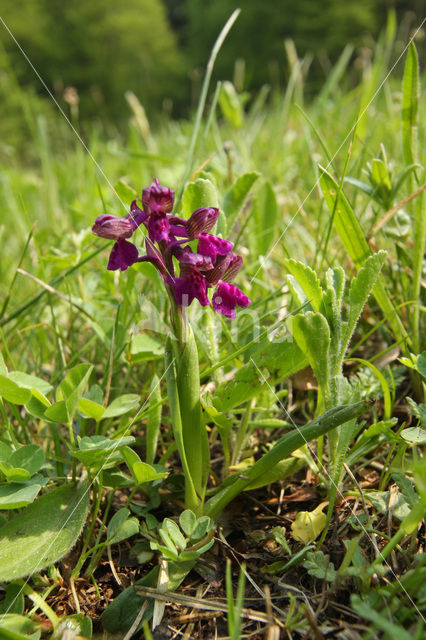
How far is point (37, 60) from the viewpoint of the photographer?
1068 inches

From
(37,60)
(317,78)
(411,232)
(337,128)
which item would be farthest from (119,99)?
(411,232)

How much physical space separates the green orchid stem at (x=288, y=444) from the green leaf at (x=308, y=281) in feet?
0.75

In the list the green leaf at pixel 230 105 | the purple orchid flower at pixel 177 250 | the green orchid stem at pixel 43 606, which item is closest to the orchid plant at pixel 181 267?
the purple orchid flower at pixel 177 250

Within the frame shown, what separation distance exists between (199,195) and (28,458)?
65cm

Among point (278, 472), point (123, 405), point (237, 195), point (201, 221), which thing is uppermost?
point (201, 221)

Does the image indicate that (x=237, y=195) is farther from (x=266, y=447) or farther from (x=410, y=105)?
(x=266, y=447)

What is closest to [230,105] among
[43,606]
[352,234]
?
[352,234]

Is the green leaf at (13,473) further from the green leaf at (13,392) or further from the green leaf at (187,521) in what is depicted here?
the green leaf at (187,521)

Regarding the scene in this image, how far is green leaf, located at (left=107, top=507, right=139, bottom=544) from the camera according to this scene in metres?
0.92

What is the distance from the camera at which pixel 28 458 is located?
0.94 metres

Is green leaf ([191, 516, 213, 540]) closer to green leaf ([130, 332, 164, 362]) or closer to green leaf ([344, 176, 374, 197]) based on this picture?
green leaf ([130, 332, 164, 362])

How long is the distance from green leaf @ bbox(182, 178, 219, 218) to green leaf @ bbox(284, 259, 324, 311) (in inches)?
10.0

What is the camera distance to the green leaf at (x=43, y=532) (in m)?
0.87

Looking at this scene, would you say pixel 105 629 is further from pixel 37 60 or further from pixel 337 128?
pixel 37 60
